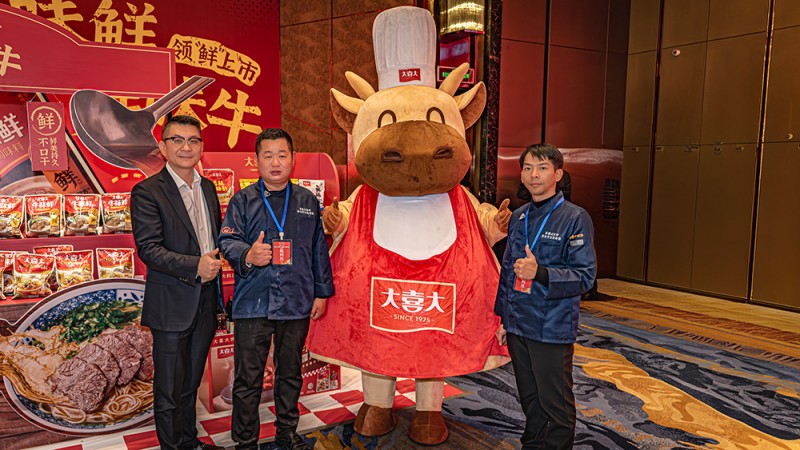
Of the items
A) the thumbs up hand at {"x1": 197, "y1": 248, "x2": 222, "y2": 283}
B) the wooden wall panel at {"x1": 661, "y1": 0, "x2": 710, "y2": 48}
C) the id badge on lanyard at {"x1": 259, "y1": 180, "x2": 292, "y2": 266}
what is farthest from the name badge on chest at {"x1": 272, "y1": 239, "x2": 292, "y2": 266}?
the wooden wall panel at {"x1": 661, "y1": 0, "x2": 710, "y2": 48}

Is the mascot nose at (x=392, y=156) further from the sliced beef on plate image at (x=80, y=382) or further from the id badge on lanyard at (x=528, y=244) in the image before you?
the sliced beef on plate image at (x=80, y=382)

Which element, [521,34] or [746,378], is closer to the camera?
[746,378]

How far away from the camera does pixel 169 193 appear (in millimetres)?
2234

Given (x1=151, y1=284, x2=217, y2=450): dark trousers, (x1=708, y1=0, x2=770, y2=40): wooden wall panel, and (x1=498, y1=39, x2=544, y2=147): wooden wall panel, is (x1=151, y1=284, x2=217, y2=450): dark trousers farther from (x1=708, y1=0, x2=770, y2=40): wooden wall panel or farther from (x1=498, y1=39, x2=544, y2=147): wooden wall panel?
(x1=708, y1=0, x2=770, y2=40): wooden wall panel

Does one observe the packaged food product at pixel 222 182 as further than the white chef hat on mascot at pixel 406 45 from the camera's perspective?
Yes

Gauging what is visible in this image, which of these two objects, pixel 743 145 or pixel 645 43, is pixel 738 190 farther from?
pixel 645 43

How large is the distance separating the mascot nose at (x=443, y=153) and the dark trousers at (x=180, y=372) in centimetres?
116

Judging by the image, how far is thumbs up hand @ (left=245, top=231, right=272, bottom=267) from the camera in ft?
7.20

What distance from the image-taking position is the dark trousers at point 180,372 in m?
2.25

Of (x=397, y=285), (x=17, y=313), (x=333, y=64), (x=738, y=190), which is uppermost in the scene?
(x=333, y=64)

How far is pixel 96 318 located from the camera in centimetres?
263

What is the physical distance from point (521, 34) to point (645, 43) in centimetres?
182

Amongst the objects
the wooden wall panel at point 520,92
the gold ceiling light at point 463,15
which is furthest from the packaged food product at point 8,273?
the wooden wall panel at point 520,92

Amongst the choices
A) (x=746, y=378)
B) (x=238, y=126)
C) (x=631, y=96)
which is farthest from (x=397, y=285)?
(x=631, y=96)
